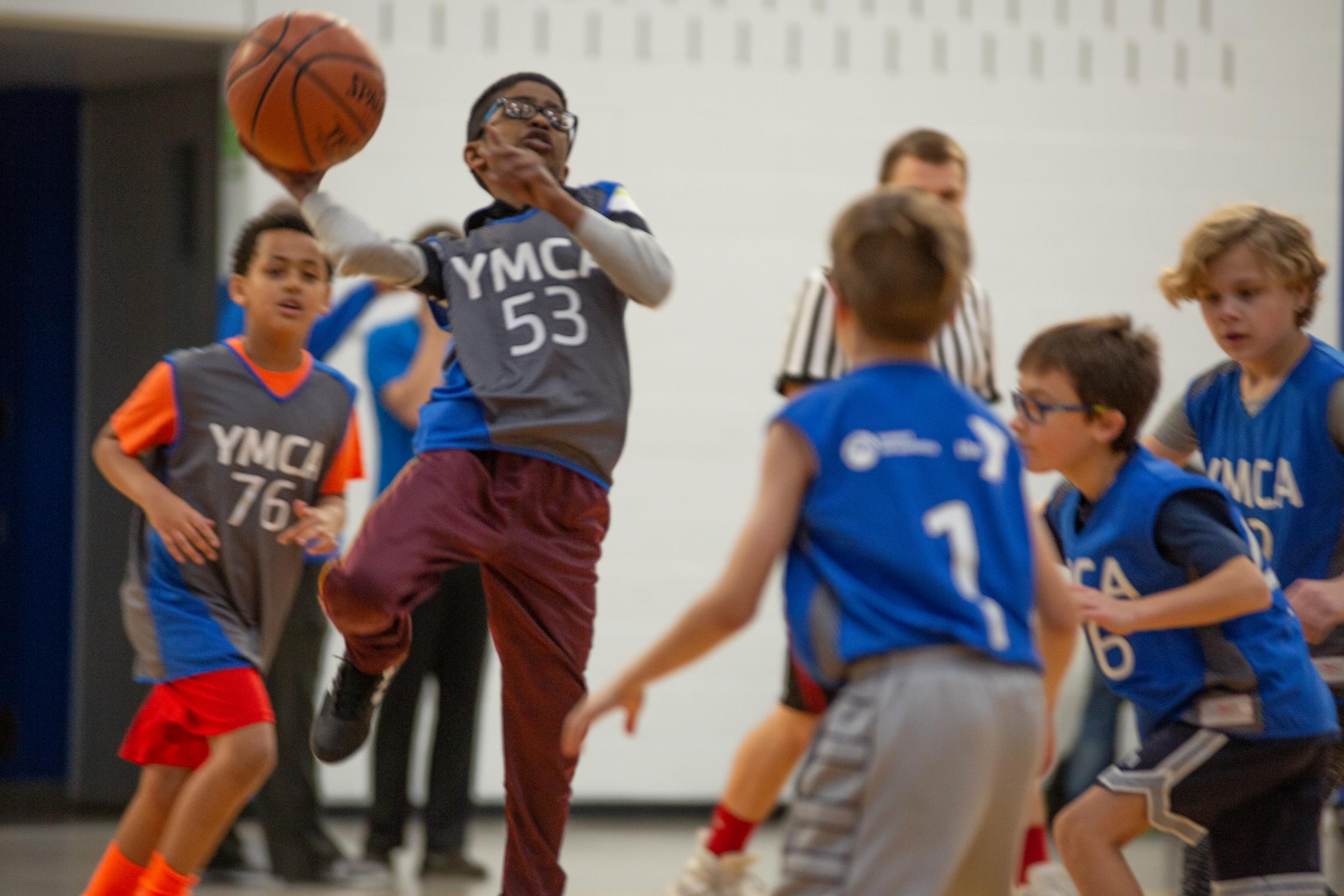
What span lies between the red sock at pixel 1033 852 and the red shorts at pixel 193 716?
1.79 meters

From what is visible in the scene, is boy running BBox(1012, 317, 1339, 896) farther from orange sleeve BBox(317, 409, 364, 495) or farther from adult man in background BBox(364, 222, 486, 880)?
adult man in background BBox(364, 222, 486, 880)

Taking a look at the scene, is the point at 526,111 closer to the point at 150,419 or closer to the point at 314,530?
the point at 314,530

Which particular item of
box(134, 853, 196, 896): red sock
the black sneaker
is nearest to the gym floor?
box(134, 853, 196, 896): red sock

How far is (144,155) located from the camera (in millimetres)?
7156

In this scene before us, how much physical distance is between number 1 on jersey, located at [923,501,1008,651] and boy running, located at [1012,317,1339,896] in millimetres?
769

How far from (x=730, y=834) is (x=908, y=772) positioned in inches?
58.6

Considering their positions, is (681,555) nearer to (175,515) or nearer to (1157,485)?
(175,515)

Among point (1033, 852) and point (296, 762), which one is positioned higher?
point (1033, 852)

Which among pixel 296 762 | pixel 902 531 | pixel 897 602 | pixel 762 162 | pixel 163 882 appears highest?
pixel 762 162

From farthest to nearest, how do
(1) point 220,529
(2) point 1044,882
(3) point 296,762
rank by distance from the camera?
(3) point 296,762, (1) point 220,529, (2) point 1044,882

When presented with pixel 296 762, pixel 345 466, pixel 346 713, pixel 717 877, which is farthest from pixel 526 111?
pixel 296 762

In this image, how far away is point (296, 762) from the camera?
524 centimetres

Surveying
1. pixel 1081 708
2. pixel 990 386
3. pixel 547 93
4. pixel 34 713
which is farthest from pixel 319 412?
pixel 34 713

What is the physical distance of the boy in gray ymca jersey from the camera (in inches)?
130
